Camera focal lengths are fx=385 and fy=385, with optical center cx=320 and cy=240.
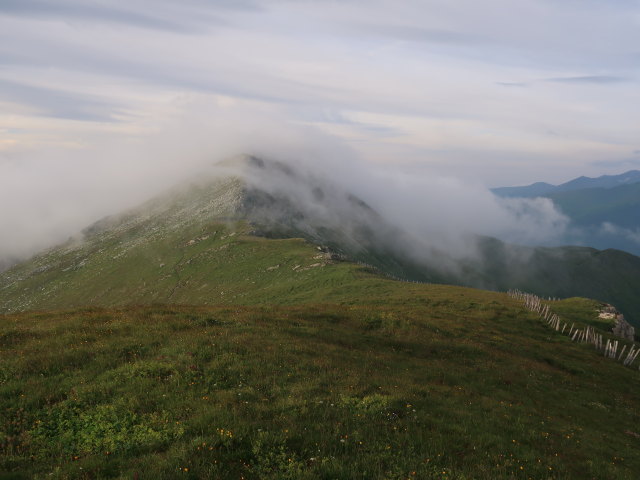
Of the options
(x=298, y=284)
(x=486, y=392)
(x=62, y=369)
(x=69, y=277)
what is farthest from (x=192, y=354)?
(x=69, y=277)

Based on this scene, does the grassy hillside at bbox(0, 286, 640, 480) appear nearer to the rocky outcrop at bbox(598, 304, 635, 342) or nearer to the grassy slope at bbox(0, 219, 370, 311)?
the rocky outcrop at bbox(598, 304, 635, 342)

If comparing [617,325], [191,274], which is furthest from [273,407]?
[191,274]

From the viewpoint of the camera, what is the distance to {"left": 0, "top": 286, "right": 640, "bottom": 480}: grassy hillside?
10.5m

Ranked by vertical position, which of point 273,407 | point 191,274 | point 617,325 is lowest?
point 191,274

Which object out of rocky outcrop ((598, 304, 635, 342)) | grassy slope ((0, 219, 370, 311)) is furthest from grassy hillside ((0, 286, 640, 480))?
grassy slope ((0, 219, 370, 311))

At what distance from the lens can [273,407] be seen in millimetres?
13195

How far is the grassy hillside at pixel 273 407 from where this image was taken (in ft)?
34.5

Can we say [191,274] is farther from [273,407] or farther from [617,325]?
[273,407]

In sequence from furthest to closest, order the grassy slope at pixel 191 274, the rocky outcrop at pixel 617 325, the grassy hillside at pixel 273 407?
the grassy slope at pixel 191 274 → the rocky outcrop at pixel 617 325 → the grassy hillside at pixel 273 407

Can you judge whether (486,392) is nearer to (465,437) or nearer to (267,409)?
(465,437)

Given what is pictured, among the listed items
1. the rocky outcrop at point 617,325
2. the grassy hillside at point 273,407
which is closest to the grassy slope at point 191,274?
the rocky outcrop at point 617,325

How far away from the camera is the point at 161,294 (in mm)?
134625

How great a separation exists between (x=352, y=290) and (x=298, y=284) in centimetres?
1726

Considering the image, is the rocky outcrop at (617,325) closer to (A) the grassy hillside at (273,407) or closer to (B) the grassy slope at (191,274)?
(A) the grassy hillside at (273,407)
